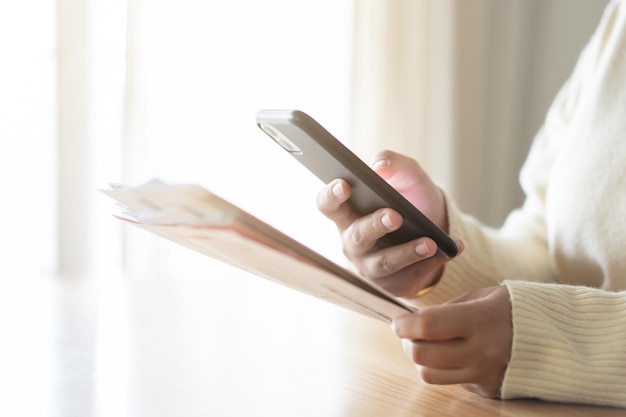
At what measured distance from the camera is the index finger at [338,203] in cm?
60

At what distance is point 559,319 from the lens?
0.58 metres

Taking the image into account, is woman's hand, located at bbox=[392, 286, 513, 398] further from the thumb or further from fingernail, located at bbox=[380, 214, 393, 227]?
the thumb

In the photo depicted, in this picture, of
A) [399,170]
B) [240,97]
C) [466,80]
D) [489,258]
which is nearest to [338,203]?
[399,170]

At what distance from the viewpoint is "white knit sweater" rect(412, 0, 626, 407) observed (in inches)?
22.1

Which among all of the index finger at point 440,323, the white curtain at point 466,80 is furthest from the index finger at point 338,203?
the white curtain at point 466,80

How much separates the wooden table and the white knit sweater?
0.09 ft

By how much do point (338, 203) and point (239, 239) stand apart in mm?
223

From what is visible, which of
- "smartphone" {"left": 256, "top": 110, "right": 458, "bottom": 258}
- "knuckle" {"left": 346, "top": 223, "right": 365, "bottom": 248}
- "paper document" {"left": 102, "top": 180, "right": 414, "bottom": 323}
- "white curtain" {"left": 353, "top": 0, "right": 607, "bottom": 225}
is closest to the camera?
"paper document" {"left": 102, "top": 180, "right": 414, "bottom": 323}

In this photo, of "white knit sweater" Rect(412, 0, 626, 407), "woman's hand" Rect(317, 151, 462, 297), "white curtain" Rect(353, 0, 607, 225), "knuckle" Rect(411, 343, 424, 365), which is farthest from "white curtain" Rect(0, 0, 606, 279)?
"knuckle" Rect(411, 343, 424, 365)

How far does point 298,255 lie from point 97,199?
1.45 meters

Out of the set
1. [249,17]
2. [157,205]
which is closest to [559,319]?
[157,205]

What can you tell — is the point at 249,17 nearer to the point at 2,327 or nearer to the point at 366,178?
the point at 2,327

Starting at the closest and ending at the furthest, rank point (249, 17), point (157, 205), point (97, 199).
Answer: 1. point (157, 205)
2. point (97, 199)
3. point (249, 17)

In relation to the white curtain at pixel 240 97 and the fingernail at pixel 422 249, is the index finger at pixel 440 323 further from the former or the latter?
the white curtain at pixel 240 97
